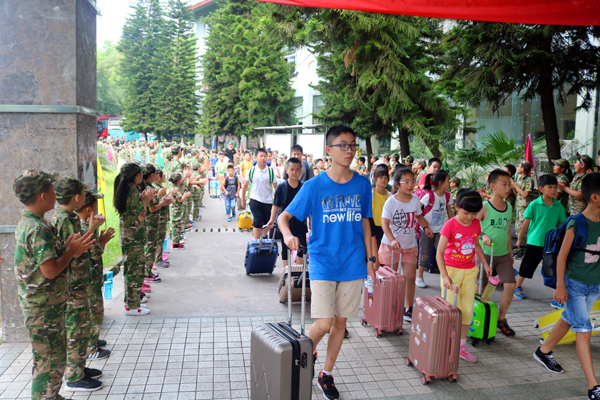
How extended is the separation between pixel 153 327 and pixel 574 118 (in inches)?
556

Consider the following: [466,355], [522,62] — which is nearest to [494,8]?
[466,355]

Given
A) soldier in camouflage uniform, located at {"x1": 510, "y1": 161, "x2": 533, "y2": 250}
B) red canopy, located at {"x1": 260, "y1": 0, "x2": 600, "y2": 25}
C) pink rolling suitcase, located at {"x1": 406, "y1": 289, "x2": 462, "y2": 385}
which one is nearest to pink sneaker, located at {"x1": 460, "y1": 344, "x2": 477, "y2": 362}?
pink rolling suitcase, located at {"x1": 406, "y1": 289, "x2": 462, "y2": 385}

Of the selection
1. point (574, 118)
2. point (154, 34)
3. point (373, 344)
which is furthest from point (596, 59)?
point (154, 34)

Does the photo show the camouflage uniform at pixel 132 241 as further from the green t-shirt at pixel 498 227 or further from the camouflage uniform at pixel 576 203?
the camouflage uniform at pixel 576 203

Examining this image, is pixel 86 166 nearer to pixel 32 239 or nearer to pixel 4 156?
pixel 4 156

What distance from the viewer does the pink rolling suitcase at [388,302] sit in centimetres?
521

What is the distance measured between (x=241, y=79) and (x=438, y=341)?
36064mm

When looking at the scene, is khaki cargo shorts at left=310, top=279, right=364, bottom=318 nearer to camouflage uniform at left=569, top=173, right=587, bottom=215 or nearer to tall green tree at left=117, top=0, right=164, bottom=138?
camouflage uniform at left=569, top=173, right=587, bottom=215

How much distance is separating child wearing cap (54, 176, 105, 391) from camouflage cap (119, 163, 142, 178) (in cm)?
143

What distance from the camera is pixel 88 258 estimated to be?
13.8ft

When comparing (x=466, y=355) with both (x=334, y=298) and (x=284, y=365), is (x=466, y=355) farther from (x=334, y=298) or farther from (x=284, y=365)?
(x=284, y=365)

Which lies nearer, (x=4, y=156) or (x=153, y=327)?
(x=4, y=156)

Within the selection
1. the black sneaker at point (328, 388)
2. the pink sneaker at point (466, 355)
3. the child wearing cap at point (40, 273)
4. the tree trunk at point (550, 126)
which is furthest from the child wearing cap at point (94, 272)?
the tree trunk at point (550, 126)

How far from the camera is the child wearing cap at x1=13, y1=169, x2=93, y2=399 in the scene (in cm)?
338
